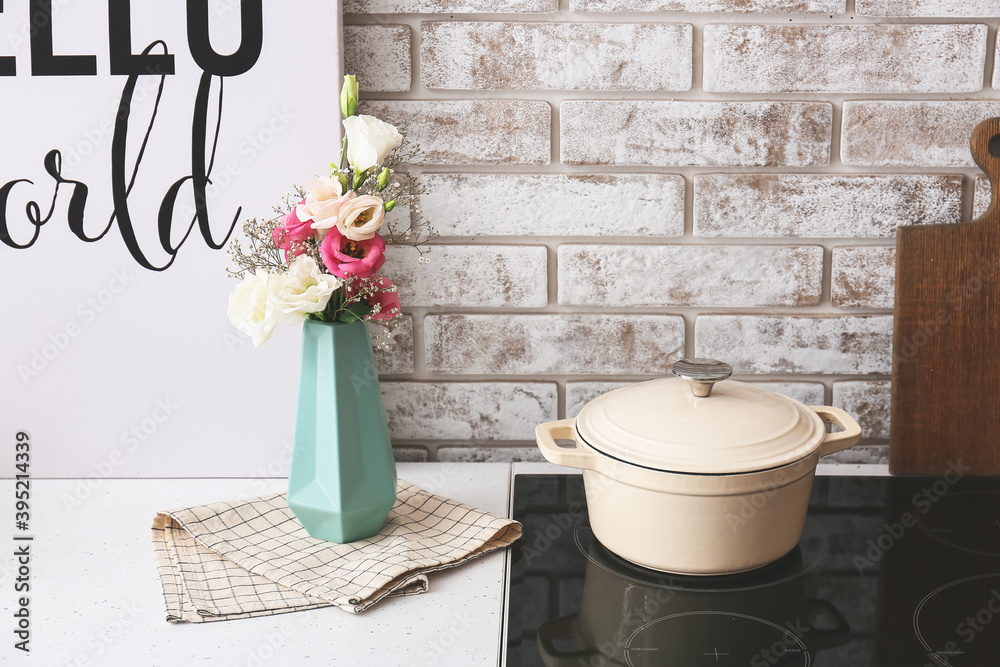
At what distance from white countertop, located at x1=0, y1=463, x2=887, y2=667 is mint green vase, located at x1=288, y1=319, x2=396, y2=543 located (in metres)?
0.11

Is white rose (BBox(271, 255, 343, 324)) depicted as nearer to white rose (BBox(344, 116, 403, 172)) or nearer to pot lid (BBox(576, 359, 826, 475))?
white rose (BBox(344, 116, 403, 172))

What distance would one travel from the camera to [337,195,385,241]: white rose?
30.5 inches

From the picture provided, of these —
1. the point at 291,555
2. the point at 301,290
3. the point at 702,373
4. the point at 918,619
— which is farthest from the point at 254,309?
the point at 918,619

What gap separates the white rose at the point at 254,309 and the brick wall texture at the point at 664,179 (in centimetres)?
30

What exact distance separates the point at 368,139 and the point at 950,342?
770 mm

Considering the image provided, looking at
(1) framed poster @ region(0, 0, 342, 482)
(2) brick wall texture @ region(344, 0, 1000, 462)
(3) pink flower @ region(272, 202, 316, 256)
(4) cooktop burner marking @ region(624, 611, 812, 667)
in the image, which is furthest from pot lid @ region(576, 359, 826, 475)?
(1) framed poster @ region(0, 0, 342, 482)

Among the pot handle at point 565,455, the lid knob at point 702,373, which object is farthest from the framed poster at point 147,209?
the lid knob at point 702,373

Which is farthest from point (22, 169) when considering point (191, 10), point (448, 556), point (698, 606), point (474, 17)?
point (698, 606)

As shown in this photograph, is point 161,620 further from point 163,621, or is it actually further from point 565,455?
point 565,455

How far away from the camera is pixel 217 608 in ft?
2.43

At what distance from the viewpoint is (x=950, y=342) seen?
1009mm

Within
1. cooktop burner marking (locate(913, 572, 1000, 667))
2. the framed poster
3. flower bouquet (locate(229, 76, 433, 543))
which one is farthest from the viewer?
the framed poster

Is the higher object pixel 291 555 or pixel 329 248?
pixel 329 248

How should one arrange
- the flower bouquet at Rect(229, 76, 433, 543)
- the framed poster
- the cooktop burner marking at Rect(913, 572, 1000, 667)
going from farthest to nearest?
the framed poster → the flower bouquet at Rect(229, 76, 433, 543) → the cooktop burner marking at Rect(913, 572, 1000, 667)
